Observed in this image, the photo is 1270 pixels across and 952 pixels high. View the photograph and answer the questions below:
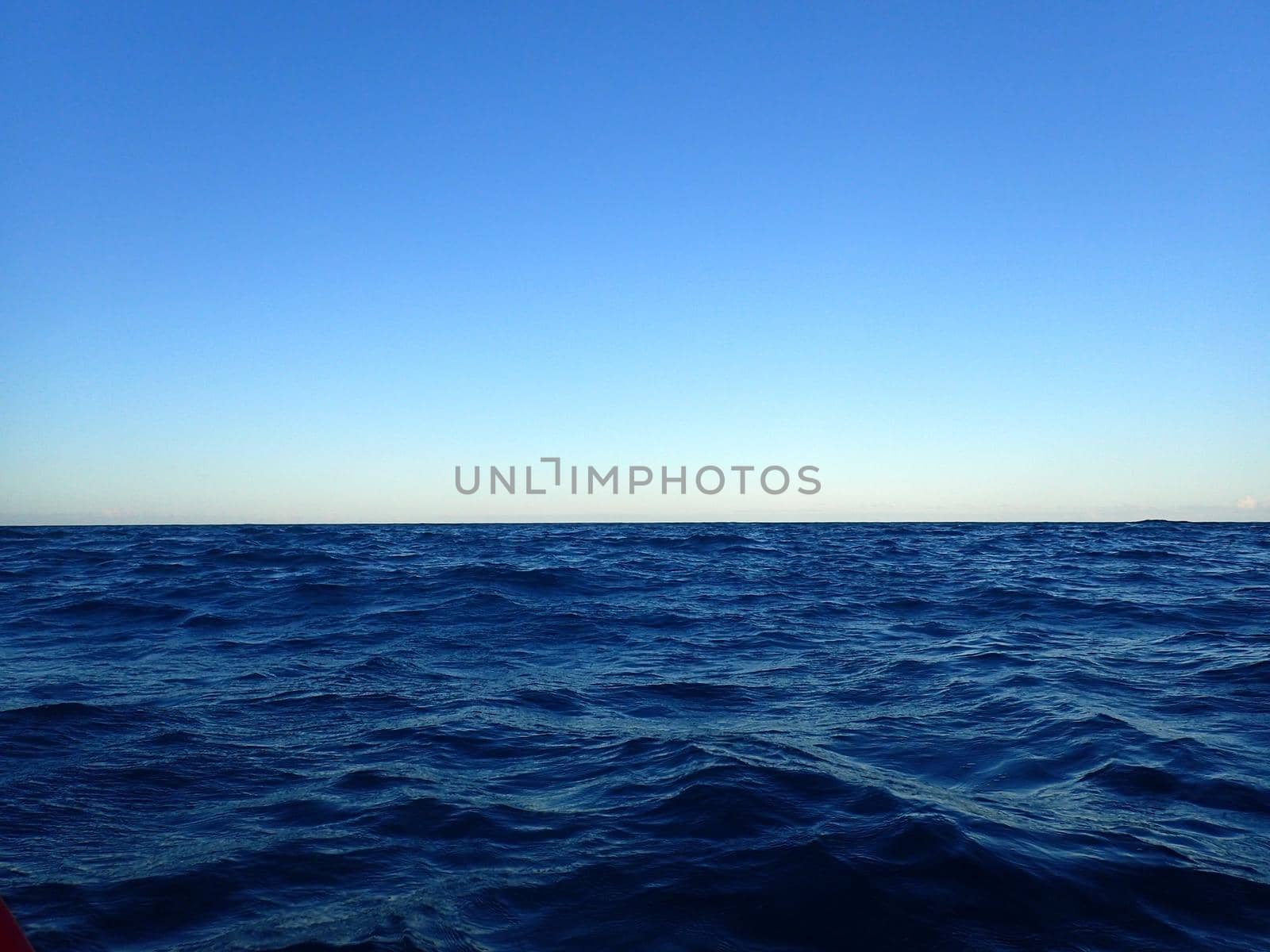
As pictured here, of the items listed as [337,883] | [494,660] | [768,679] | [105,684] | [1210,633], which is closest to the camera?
[337,883]

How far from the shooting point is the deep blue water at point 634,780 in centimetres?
416

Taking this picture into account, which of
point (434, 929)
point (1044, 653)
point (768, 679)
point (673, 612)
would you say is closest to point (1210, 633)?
point (1044, 653)

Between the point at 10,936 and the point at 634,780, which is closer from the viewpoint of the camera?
the point at 10,936

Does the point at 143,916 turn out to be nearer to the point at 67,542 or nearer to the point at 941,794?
the point at 941,794

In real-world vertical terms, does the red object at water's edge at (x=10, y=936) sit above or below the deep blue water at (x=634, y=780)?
above

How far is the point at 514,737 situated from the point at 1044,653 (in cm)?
800

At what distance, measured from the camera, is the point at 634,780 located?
248 inches

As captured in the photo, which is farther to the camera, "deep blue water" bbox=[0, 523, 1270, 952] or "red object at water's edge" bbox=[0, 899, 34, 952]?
"deep blue water" bbox=[0, 523, 1270, 952]

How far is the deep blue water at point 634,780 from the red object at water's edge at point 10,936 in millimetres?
1714

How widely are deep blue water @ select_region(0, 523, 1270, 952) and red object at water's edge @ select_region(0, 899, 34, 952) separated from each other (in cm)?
171

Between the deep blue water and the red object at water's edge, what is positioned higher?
the red object at water's edge

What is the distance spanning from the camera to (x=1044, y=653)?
11414 millimetres

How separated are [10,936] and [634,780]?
4.53 meters

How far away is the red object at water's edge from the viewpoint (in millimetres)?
2244
